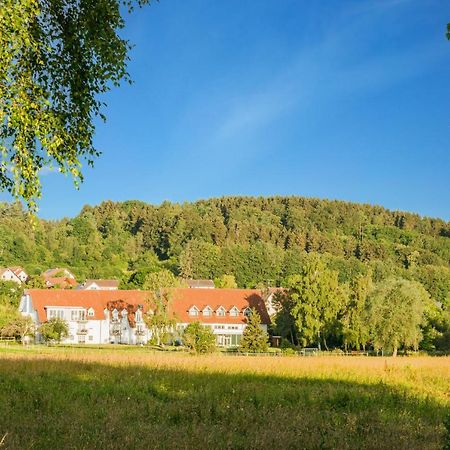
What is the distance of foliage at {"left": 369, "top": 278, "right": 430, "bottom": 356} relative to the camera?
52125mm

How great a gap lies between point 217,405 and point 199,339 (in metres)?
43.1

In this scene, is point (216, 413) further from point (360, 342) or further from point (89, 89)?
point (360, 342)

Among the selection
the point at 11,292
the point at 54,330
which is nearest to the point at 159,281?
the point at 54,330

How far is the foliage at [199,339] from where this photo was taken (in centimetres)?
5247

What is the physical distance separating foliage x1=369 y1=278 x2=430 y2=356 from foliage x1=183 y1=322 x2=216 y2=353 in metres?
16.1

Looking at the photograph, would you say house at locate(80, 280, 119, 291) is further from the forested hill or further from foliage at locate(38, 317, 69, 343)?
foliage at locate(38, 317, 69, 343)

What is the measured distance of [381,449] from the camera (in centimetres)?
855

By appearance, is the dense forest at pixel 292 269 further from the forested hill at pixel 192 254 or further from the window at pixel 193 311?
the window at pixel 193 311

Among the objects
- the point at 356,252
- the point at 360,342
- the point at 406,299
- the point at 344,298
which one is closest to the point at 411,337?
the point at 406,299

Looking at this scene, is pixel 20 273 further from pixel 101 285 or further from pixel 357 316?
pixel 357 316

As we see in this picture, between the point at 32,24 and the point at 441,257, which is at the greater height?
the point at 441,257

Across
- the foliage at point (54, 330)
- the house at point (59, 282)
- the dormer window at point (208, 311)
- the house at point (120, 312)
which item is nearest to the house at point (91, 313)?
the house at point (120, 312)

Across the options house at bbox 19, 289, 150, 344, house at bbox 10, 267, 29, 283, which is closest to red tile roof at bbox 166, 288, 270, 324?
house at bbox 19, 289, 150, 344

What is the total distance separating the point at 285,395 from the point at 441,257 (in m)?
199
